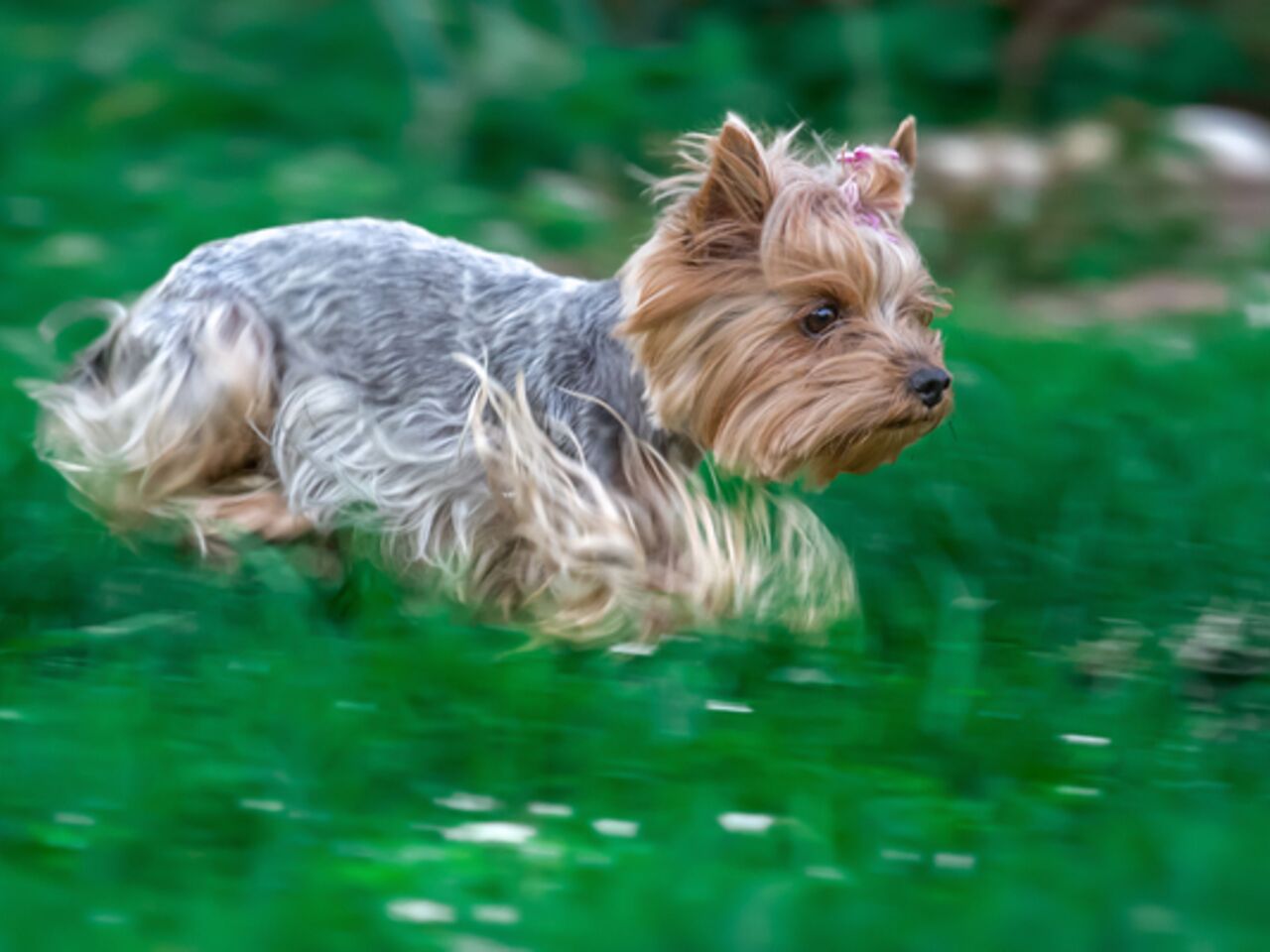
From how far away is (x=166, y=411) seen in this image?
Result: 5.25 metres

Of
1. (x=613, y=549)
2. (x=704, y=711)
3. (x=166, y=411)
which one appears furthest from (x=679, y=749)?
(x=166, y=411)

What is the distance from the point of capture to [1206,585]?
5.34 m

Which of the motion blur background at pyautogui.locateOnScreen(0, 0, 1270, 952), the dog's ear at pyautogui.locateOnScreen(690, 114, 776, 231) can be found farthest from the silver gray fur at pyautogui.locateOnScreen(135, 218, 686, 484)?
the motion blur background at pyautogui.locateOnScreen(0, 0, 1270, 952)

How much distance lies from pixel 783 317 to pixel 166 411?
1651mm

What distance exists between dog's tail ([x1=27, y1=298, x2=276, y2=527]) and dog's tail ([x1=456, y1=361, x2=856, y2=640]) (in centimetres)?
64

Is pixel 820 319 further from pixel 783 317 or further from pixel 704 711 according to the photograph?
pixel 704 711

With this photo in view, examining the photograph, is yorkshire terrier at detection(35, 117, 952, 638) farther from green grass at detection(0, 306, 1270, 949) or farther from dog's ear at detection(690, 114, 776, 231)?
green grass at detection(0, 306, 1270, 949)

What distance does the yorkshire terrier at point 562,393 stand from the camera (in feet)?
15.6

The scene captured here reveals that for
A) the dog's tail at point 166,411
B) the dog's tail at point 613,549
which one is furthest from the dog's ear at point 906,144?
the dog's tail at point 166,411

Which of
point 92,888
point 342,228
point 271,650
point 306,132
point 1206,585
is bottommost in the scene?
point 92,888

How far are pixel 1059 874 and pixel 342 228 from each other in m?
2.87

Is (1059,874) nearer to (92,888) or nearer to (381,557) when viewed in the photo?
(92,888)

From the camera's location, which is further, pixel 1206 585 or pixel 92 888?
pixel 1206 585

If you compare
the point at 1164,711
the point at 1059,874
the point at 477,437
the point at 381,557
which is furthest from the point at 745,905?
the point at 381,557
